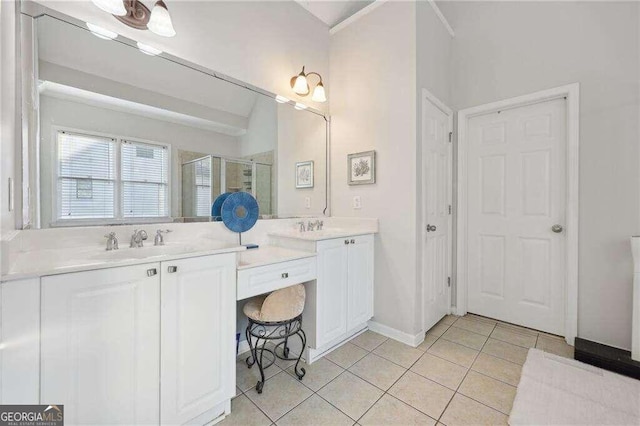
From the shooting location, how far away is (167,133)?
1.67 meters

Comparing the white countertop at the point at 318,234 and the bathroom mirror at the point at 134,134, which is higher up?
the bathroom mirror at the point at 134,134

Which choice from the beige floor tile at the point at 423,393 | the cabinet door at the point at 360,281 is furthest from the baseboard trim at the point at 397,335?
the beige floor tile at the point at 423,393

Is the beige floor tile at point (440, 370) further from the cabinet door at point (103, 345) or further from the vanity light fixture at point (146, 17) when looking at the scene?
the vanity light fixture at point (146, 17)

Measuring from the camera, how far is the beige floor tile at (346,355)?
1.92 m

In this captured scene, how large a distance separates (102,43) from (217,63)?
26.1 inches

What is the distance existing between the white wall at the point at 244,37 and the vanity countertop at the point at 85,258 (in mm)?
1208

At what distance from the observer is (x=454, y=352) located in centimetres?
206

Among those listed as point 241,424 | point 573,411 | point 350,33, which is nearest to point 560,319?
point 573,411

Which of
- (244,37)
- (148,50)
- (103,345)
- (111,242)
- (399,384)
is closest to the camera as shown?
(103,345)

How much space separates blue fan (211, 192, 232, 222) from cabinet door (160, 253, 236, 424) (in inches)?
23.6

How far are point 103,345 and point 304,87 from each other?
2248 mm

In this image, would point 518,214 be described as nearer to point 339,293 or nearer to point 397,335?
point 397,335

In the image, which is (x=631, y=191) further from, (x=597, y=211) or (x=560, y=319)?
(x=560, y=319)

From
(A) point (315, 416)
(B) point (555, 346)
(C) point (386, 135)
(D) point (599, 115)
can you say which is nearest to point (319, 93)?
(C) point (386, 135)
